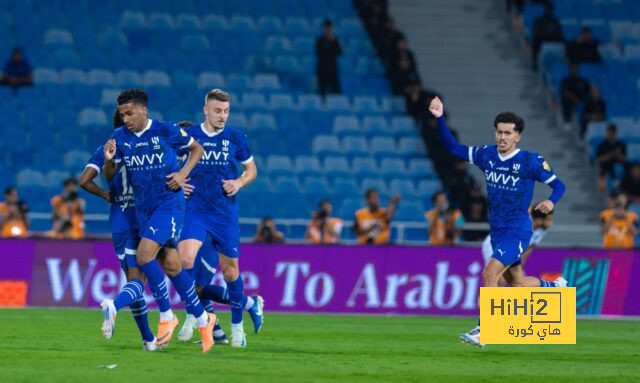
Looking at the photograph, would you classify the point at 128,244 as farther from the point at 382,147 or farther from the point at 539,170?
the point at 382,147

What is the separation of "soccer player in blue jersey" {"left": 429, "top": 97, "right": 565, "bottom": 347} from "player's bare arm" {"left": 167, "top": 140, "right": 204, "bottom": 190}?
2655 mm

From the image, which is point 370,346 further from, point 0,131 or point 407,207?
point 0,131

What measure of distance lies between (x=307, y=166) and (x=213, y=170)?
13.1 m

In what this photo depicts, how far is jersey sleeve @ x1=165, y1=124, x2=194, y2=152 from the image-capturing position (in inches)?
490

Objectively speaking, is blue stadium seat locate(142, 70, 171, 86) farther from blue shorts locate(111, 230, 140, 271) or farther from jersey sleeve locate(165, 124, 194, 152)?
blue shorts locate(111, 230, 140, 271)

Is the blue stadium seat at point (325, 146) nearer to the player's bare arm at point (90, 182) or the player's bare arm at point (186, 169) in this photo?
the player's bare arm at point (186, 169)

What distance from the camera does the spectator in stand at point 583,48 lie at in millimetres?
30469

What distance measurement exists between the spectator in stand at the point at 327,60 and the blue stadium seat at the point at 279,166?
9.30 ft

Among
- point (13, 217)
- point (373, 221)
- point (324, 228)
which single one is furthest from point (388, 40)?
point (13, 217)

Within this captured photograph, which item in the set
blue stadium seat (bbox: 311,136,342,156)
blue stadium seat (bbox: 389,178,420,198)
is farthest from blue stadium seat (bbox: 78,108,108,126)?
blue stadium seat (bbox: 389,178,420,198)

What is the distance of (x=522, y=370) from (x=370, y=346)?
9.25 ft

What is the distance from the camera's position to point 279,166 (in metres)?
26.5

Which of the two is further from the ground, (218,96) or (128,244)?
(218,96)

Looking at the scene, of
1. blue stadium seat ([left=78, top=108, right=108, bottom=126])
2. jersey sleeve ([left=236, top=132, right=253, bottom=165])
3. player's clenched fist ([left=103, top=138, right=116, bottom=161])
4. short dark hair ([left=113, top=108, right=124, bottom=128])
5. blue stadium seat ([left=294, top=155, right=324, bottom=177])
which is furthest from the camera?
blue stadium seat ([left=294, top=155, right=324, bottom=177])
